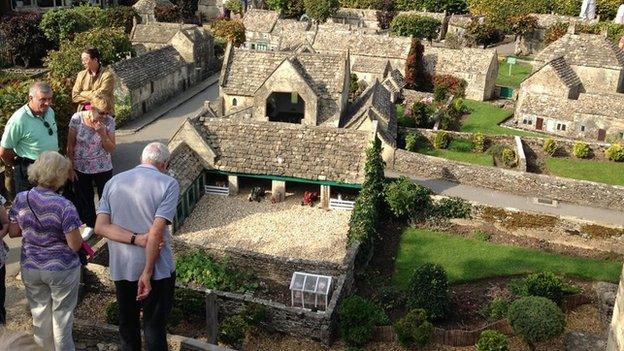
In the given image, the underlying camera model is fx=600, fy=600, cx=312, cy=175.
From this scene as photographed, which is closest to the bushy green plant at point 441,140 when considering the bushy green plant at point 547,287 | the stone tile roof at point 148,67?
the bushy green plant at point 547,287

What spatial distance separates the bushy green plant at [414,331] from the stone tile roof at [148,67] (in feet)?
98.4

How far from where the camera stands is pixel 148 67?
4419cm

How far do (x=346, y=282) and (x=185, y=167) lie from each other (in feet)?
34.5

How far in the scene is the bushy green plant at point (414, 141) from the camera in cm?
3625

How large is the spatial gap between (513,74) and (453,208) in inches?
1517

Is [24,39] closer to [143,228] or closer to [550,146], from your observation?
[550,146]

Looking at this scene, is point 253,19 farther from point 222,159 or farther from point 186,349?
point 186,349

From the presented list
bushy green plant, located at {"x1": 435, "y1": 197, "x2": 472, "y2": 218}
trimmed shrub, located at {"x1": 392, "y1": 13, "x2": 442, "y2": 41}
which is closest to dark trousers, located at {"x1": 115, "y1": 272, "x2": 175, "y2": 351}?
bushy green plant, located at {"x1": 435, "y1": 197, "x2": 472, "y2": 218}

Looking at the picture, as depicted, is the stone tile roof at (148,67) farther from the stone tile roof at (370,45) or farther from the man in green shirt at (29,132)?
the man in green shirt at (29,132)

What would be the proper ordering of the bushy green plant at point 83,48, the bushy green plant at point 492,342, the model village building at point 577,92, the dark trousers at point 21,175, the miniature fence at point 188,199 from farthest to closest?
the model village building at point 577,92
the bushy green plant at point 83,48
the miniature fence at point 188,199
the bushy green plant at point 492,342
the dark trousers at point 21,175

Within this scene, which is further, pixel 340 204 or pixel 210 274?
pixel 340 204

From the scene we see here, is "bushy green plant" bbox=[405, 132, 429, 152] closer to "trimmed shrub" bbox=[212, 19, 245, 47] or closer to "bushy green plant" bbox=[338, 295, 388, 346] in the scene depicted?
"bushy green plant" bbox=[338, 295, 388, 346]

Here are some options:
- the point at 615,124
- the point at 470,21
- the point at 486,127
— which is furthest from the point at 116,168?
the point at 470,21

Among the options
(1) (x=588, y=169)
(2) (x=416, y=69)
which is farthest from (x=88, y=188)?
(2) (x=416, y=69)
